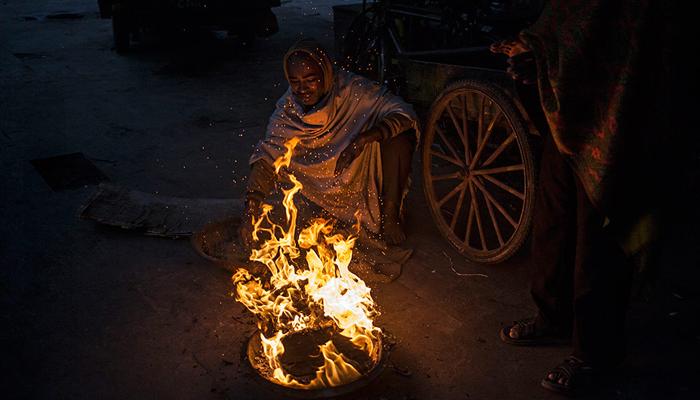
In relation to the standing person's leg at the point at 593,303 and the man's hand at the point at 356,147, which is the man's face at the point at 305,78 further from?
the standing person's leg at the point at 593,303

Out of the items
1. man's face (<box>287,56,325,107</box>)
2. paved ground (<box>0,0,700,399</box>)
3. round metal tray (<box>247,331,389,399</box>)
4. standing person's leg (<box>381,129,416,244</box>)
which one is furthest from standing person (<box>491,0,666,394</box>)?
man's face (<box>287,56,325,107</box>)

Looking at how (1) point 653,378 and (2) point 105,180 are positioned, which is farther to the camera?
(2) point 105,180

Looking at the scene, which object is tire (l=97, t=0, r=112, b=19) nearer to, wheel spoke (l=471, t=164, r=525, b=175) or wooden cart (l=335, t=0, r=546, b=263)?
wooden cart (l=335, t=0, r=546, b=263)

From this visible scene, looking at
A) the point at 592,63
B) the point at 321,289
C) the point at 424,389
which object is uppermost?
the point at 592,63

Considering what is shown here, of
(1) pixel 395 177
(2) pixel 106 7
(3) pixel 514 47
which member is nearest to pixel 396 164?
(1) pixel 395 177

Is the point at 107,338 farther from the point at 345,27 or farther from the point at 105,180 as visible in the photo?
the point at 345,27

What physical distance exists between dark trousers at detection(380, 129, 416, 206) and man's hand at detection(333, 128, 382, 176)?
0.19 m

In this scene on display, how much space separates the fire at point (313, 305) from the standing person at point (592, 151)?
2.94 feet

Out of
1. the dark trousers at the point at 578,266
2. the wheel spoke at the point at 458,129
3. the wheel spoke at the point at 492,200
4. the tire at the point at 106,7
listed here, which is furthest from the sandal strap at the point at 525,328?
the tire at the point at 106,7

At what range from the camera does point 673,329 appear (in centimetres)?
338

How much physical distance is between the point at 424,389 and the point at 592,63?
5.29 feet

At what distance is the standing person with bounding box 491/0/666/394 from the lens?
99.4 inches

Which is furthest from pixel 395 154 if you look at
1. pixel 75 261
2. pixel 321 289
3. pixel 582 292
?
pixel 75 261

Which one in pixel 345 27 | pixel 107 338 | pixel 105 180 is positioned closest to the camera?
pixel 107 338
